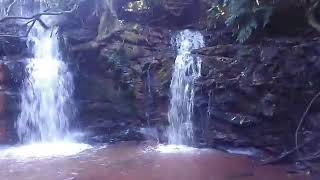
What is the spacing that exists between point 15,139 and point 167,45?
4.26m

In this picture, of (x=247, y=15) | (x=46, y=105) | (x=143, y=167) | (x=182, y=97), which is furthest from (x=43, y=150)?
(x=247, y=15)

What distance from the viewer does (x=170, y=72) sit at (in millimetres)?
10023

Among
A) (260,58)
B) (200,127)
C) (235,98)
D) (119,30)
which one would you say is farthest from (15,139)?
(260,58)

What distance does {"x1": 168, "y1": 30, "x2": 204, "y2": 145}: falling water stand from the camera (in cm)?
957

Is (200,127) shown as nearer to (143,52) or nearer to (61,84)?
(143,52)

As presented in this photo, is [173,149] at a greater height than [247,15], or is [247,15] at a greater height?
[247,15]

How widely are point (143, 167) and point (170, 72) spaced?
2.93 m

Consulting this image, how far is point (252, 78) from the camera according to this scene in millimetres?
8641

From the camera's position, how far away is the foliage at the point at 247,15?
8.59 meters

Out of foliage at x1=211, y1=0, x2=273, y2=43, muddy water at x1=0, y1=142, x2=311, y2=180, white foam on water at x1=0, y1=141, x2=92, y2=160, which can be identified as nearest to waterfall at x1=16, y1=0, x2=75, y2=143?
white foam on water at x1=0, y1=141, x2=92, y2=160

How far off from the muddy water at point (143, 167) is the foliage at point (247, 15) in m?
2.54

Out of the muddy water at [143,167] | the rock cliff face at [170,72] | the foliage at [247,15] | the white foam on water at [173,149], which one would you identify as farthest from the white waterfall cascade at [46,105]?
the foliage at [247,15]

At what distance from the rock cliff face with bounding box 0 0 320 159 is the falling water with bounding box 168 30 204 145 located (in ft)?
0.59

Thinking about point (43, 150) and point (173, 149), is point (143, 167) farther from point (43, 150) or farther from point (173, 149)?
point (43, 150)
